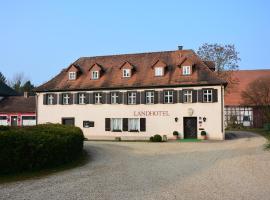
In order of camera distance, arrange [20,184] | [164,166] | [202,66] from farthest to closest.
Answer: [202,66]
[164,166]
[20,184]

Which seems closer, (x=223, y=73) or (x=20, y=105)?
(x=223, y=73)

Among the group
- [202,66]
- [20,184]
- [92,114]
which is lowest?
[20,184]

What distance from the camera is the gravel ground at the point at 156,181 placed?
35.1ft

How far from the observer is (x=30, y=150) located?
14734 millimetres

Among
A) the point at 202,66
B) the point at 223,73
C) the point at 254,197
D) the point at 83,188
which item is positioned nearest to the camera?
the point at 254,197

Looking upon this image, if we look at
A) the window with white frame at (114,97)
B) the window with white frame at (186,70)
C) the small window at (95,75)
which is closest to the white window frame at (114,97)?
the window with white frame at (114,97)

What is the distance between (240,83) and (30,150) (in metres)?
56.4

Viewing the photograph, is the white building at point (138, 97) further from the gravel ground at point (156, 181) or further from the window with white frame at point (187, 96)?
the gravel ground at point (156, 181)

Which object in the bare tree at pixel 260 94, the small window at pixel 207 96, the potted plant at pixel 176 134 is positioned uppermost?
the bare tree at pixel 260 94

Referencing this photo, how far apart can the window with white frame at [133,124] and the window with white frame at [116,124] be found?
0.99 metres

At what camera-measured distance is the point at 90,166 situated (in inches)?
673

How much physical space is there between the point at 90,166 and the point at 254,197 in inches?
344

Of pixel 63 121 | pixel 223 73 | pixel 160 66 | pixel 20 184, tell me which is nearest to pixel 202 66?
pixel 160 66

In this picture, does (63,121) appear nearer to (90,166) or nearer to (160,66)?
(160,66)
